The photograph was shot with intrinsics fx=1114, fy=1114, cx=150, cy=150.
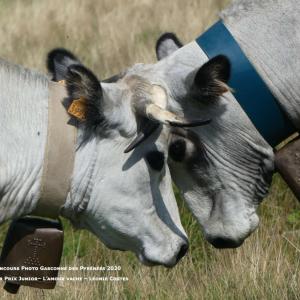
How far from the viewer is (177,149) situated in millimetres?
5625

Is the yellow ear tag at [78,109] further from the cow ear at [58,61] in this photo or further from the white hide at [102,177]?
the cow ear at [58,61]

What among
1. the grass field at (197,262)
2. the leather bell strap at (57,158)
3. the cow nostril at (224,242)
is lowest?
the grass field at (197,262)

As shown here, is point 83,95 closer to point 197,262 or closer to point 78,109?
point 78,109

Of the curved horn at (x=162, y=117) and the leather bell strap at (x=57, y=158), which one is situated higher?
the leather bell strap at (x=57, y=158)

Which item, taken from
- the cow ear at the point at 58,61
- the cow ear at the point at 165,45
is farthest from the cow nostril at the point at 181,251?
the cow ear at the point at 165,45

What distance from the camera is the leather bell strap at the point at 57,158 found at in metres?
4.82

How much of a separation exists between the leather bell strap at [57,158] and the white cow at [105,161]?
0.09 feet

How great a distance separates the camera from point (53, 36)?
39.3ft

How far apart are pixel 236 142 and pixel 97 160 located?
3.31ft

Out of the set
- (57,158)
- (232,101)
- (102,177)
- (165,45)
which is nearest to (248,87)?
(232,101)

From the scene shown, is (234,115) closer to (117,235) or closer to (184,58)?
(184,58)

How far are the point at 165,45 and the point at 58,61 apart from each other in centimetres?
85

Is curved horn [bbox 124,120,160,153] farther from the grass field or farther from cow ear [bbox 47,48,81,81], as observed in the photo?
the grass field

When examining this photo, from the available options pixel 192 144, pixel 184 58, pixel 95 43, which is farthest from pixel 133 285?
pixel 95 43
